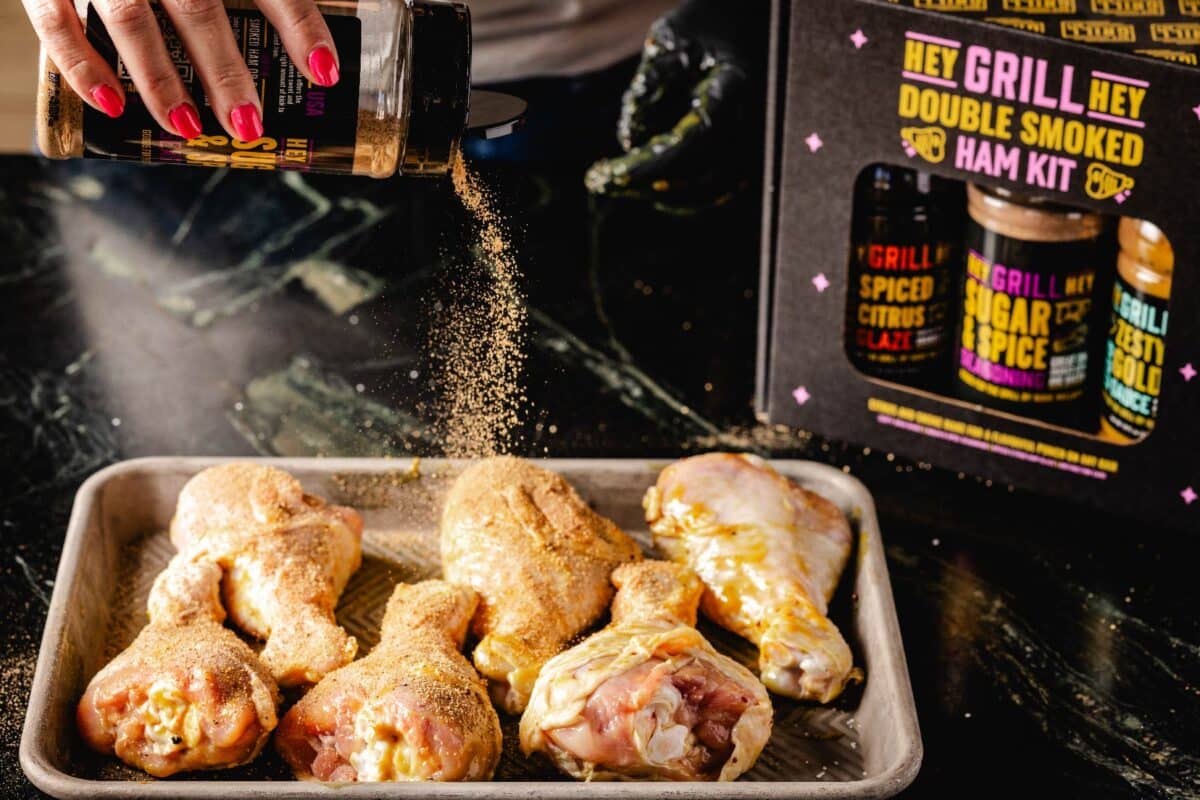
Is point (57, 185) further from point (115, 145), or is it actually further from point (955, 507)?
point (955, 507)

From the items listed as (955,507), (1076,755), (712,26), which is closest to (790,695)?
(1076,755)

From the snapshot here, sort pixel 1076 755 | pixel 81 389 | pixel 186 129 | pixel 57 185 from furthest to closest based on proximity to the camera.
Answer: pixel 57 185 → pixel 81 389 → pixel 1076 755 → pixel 186 129

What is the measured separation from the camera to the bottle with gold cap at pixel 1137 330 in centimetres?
160

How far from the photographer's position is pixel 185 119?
1.33m

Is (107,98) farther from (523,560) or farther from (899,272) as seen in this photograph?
(899,272)

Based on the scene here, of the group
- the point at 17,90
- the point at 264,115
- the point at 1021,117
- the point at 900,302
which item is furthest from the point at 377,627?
the point at 17,90

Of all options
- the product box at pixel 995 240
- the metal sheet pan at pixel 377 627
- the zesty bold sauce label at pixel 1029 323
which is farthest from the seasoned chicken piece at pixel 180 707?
the zesty bold sauce label at pixel 1029 323

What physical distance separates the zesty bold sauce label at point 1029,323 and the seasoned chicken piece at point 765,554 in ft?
0.84

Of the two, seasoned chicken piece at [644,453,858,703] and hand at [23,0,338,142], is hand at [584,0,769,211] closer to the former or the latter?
seasoned chicken piece at [644,453,858,703]

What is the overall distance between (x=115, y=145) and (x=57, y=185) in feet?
3.96

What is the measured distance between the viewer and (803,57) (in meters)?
1.68

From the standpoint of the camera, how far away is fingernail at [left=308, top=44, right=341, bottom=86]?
1306 millimetres

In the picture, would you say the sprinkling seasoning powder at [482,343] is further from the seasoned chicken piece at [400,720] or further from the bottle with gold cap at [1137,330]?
the bottle with gold cap at [1137,330]

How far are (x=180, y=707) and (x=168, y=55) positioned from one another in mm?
558
